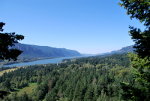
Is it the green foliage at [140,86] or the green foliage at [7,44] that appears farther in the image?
the green foliage at [140,86]

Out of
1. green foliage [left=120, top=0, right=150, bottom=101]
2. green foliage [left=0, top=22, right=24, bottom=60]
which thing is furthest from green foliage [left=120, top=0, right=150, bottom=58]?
green foliage [left=0, top=22, right=24, bottom=60]

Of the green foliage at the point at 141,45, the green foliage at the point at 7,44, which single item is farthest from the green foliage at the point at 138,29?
the green foliage at the point at 7,44

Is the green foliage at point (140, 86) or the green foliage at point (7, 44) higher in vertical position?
the green foliage at point (7, 44)

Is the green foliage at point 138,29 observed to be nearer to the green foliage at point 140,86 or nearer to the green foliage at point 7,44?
the green foliage at point 140,86

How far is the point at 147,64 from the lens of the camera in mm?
11227

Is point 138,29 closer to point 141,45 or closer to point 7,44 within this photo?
point 141,45

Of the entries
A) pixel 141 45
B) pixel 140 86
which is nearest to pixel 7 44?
pixel 141 45

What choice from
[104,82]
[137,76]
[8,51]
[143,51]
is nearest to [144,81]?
[137,76]

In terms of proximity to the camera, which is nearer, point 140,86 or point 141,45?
point 141,45

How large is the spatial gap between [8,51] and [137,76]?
9.95 metres

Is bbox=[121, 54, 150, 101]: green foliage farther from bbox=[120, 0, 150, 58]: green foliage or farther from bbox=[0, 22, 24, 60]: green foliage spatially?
bbox=[0, 22, 24, 60]: green foliage

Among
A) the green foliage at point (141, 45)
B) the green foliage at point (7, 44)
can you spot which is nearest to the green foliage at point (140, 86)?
the green foliage at point (141, 45)

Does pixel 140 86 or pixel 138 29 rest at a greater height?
pixel 138 29

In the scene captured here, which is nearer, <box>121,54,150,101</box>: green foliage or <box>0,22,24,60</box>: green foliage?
<box>0,22,24,60</box>: green foliage
